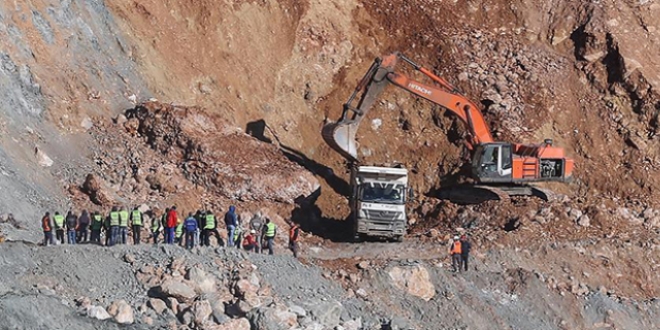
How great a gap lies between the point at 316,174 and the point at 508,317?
320 inches

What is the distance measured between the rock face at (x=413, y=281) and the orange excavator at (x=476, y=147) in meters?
4.92

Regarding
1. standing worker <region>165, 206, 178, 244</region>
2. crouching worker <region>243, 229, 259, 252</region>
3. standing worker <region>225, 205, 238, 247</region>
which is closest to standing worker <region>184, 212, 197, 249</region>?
standing worker <region>165, 206, 178, 244</region>

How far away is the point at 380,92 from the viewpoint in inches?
1232

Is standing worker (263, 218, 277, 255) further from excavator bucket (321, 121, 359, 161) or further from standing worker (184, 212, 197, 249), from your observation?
excavator bucket (321, 121, 359, 161)

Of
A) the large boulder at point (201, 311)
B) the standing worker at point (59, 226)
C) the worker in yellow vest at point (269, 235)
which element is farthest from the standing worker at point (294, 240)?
the standing worker at point (59, 226)

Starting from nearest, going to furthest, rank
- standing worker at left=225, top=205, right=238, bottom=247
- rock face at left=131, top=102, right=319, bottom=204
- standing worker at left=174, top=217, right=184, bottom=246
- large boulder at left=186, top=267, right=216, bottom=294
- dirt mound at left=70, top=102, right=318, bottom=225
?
large boulder at left=186, top=267, right=216, bottom=294
standing worker at left=174, top=217, right=184, bottom=246
standing worker at left=225, top=205, right=238, bottom=247
dirt mound at left=70, top=102, right=318, bottom=225
rock face at left=131, top=102, right=319, bottom=204

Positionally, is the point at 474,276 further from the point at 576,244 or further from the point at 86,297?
the point at 86,297

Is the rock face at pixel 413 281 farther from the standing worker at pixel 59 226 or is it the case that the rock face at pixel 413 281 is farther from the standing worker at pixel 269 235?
the standing worker at pixel 59 226

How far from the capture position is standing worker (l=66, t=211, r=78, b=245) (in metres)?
24.5

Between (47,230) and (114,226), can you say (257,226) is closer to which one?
(114,226)

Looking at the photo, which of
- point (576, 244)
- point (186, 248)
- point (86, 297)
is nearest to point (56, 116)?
point (186, 248)

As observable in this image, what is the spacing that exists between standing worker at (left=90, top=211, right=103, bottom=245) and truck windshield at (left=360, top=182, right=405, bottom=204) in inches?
263

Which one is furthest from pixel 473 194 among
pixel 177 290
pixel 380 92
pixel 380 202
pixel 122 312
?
pixel 122 312

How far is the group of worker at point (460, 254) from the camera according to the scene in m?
26.9
